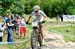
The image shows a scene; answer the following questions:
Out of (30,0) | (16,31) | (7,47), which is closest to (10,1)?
(16,31)

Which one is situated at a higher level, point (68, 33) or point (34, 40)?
point (34, 40)

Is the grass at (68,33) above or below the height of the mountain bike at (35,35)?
below

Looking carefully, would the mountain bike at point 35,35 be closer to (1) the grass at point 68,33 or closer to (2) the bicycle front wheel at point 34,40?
(2) the bicycle front wheel at point 34,40

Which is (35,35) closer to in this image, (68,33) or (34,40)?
(34,40)

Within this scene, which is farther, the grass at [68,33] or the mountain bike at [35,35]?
the grass at [68,33]

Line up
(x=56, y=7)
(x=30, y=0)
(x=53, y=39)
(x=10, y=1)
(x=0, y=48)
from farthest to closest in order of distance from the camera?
(x=30, y=0) → (x=56, y=7) → (x=10, y=1) → (x=53, y=39) → (x=0, y=48)

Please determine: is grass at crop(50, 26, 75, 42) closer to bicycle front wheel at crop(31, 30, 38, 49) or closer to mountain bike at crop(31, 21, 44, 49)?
mountain bike at crop(31, 21, 44, 49)

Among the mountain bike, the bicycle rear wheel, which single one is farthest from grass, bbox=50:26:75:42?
the bicycle rear wheel

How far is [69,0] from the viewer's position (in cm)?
6631

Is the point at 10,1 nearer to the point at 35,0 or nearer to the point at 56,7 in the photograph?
the point at 56,7

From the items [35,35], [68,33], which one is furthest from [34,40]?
[68,33]

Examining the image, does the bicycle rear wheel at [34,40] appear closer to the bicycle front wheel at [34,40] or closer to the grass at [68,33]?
the bicycle front wheel at [34,40]

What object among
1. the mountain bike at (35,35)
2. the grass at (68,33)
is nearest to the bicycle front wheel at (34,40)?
the mountain bike at (35,35)

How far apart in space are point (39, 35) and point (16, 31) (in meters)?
10.2
